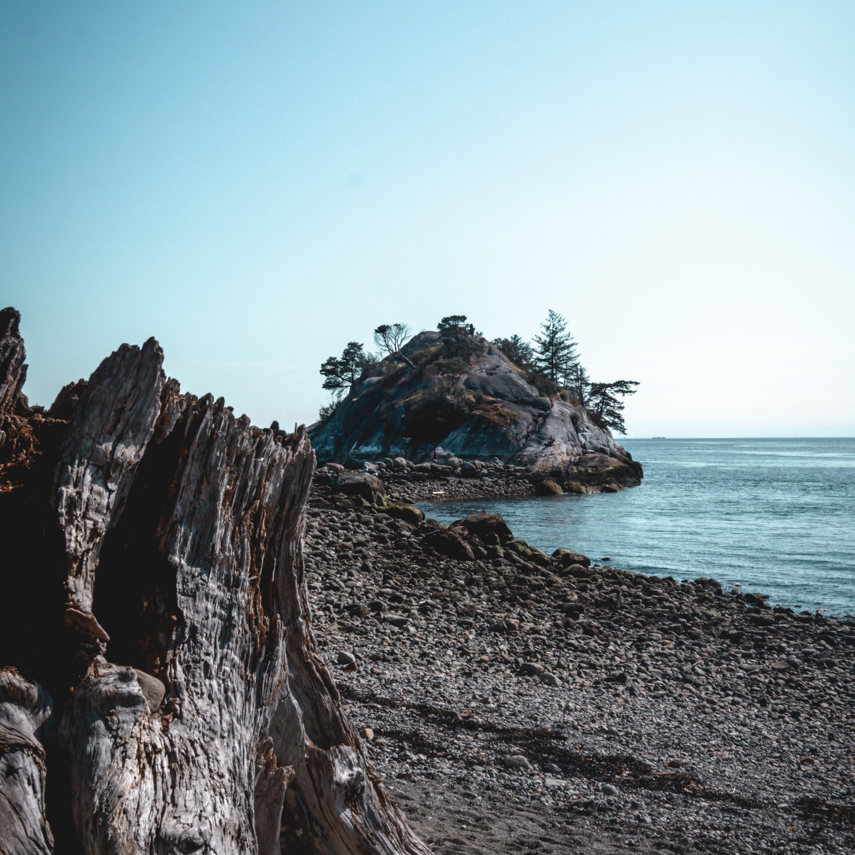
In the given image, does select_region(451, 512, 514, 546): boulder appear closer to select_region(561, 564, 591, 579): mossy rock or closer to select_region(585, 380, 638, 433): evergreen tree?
select_region(561, 564, 591, 579): mossy rock

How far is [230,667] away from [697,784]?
650cm

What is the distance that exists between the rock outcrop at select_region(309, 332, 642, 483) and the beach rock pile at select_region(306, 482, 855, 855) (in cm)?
4013

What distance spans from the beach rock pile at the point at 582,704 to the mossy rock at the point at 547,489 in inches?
1236

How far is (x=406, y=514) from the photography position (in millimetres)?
22766

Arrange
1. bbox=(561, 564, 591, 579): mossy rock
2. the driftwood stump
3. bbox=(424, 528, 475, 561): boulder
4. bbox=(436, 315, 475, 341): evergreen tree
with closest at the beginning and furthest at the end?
the driftwood stump
bbox=(424, 528, 475, 561): boulder
bbox=(561, 564, 591, 579): mossy rock
bbox=(436, 315, 475, 341): evergreen tree

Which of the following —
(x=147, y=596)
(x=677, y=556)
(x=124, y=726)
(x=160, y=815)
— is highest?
(x=147, y=596)

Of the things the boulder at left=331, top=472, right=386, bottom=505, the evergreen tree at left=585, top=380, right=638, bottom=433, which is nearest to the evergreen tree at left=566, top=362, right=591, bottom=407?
the evergreen tree at left=585, top=380, right=638, bottom=433

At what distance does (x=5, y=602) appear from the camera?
121 inches

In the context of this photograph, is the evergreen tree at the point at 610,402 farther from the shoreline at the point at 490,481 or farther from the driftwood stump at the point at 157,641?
the driftwood stump at the point at 157,641

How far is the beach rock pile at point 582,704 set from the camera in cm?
680

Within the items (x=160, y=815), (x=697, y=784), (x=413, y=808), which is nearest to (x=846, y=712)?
(x=697, y=784)

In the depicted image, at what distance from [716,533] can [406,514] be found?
18064 mm

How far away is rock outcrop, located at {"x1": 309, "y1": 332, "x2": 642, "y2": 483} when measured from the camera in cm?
5938

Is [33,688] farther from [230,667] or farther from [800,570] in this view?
[800,570]
